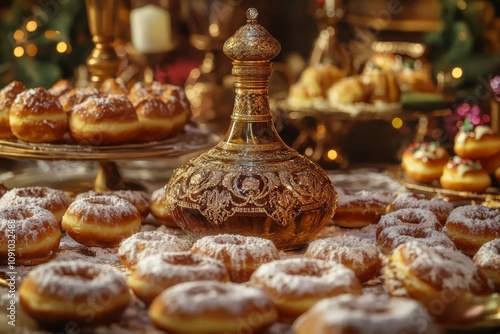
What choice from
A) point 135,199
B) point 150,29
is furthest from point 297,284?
point 150,29

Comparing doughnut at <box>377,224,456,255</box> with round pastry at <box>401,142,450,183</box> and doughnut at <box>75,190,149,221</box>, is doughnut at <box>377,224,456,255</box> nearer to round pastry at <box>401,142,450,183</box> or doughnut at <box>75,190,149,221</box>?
doughnut at <box>75,190,149,221</box>

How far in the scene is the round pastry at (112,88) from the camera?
2.33m

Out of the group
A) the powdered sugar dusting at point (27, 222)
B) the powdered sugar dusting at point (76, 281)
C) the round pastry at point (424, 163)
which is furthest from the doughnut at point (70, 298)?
the round pastry at point (424, 163)

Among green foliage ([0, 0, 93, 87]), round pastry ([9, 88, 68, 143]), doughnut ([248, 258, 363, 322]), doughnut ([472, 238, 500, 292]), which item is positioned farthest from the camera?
green foliage ([0, 0, 93, 87])

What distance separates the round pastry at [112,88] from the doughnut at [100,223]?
710mm

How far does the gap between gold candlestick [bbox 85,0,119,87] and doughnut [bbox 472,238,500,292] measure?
137 centimetres

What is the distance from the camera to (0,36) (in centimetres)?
348

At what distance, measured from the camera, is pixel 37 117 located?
79.8 inches

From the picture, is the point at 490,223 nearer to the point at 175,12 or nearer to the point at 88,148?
the point at 88,148

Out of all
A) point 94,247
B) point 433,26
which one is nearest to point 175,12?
point 433,26

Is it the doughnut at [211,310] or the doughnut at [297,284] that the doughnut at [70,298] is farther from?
the doughnut at [297,284]

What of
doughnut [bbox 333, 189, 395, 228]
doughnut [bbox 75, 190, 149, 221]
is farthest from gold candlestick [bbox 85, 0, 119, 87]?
doughnut [bbox 333, 189, 395, 228]

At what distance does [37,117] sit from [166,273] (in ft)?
3.10

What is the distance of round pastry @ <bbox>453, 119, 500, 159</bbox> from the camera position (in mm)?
2318
